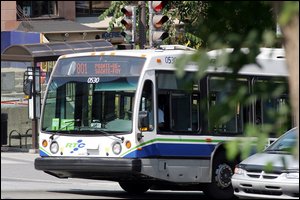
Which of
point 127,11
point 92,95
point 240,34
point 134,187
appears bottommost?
point 134,187

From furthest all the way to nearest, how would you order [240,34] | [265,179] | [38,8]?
1. [38,8]
2. [265,179]
3. [240,34]

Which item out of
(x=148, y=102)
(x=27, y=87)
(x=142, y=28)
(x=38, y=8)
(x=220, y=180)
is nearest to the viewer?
(x=148, y=102)

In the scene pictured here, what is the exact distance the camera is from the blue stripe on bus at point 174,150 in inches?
595

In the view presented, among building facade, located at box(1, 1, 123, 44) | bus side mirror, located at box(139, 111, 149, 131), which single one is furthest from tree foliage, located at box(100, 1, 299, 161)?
building facade, located at box(1, 1, 123, 44)

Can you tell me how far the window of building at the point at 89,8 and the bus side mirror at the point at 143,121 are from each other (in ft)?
105

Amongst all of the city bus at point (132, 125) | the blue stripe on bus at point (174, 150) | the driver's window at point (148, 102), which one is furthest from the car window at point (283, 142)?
the driver's window at point (148, 102)

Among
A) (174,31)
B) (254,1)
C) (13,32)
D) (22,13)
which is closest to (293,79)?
(254,1)

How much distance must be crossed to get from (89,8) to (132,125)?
32677mm

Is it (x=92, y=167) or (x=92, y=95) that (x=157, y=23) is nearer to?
(x=92, y=95)

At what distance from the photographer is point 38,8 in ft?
153

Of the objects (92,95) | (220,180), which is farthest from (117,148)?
(220,180)

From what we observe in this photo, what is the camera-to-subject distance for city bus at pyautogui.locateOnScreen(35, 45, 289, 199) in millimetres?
15156

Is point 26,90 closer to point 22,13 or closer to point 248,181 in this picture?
point 248,181

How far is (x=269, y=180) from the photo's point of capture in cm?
1423
